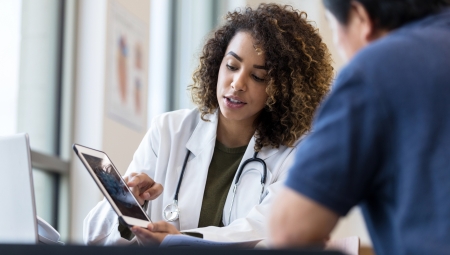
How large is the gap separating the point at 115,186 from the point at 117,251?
0.76 m

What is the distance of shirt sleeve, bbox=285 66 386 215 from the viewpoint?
30.4 inches

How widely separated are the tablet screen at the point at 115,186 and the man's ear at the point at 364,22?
2.33 ft

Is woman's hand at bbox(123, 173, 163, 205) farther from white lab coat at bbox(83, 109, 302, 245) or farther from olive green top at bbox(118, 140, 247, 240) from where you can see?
olive green top at bbox(118, 140, 247, 240)

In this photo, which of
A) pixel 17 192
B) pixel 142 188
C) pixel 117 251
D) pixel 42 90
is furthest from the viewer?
pixel 42 90

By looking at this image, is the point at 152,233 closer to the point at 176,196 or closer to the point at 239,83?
the point at 176,196

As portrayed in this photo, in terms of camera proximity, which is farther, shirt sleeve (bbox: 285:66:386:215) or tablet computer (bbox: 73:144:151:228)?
tablet computer (bbox: 73:144:151:228)

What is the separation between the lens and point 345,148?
0.77 meters

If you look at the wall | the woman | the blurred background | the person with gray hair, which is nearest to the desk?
the person with gray hair

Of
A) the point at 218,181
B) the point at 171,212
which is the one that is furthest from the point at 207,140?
the point at 171,212

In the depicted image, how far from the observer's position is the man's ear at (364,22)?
2.84 ft

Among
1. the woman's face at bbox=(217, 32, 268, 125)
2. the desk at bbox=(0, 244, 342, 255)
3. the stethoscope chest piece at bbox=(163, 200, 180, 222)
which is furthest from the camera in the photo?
the woman's face at bbox=(217, 32, 268, 125)

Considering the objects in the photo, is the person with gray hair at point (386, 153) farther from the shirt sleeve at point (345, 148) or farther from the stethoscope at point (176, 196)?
the stethoscope at point (176, 196)

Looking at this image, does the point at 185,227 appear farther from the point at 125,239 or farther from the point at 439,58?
the point at 439,58

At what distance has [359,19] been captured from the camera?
88cm
